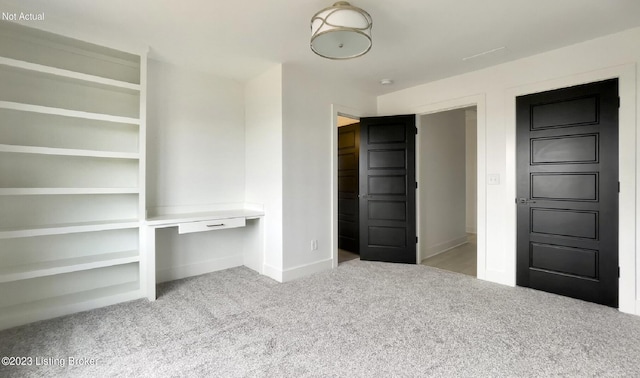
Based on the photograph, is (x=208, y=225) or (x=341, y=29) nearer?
(x=341, y=29)

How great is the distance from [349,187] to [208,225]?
241 centimetres

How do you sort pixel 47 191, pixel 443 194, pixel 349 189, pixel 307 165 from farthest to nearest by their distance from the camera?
pixel 443 194 → pixel 349 189 → pixel 307 165 → pixel 47 191

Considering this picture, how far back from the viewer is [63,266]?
2453mm

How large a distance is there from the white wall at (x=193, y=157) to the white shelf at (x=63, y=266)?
0.58 metres

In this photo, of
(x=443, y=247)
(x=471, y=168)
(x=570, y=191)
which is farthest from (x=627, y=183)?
(x=471, y=168)

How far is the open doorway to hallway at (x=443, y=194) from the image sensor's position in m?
4.29

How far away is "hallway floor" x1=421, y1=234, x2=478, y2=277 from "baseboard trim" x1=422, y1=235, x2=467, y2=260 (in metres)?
0.06

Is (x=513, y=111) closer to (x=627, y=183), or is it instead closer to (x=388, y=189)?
(x=627, y=183)

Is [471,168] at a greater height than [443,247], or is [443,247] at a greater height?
[471,168]

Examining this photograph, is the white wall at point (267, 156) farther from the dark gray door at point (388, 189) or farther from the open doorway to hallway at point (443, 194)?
the open doorway to hallway at point (443, 194)

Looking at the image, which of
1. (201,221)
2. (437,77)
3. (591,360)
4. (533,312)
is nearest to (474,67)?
(437,77)

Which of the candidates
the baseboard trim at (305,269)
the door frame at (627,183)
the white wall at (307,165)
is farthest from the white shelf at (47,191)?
the door frame at (627,183)

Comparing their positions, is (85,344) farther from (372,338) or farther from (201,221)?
(372,338)

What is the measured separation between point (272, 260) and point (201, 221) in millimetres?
949
